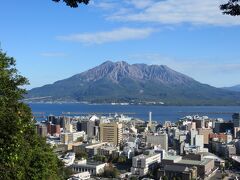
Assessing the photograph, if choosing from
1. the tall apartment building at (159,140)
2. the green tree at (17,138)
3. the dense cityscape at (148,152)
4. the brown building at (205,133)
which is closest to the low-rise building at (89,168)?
the dense cityscape at (148,152)

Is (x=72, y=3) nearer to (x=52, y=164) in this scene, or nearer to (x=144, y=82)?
(x=52, y=164)

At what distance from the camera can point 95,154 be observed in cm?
2550

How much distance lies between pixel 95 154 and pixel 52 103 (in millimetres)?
75128

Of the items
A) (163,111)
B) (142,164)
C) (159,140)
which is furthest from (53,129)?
(163,111)

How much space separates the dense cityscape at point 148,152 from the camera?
780 inches

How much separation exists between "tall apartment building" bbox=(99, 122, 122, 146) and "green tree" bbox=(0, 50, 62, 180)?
2610cm

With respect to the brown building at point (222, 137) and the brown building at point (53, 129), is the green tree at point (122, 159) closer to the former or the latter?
the brown building at point (222, 137)

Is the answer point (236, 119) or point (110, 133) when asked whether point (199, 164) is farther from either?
point (236, 119)

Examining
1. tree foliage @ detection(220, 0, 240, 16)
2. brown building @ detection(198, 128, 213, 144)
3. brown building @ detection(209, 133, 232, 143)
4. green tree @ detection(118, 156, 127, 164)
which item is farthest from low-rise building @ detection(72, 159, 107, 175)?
tree foliage @ detection(220, 0, 240, 16)

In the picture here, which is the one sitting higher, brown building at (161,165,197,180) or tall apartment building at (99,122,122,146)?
tall apartment building at (99,122,122,146)

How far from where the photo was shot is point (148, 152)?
935 inches

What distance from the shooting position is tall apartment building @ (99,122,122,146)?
31180 millimetres

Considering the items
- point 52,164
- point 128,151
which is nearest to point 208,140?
point 128,151

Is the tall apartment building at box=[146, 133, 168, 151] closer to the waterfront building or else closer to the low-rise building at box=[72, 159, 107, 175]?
the low-rise building at box=[72, 159, 107, 175]
